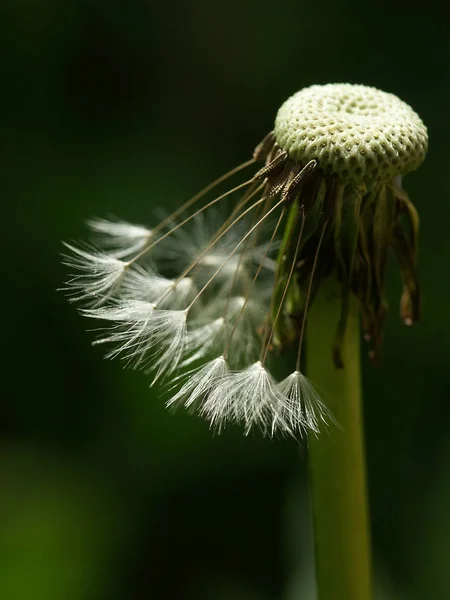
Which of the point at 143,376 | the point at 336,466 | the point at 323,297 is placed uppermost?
the point at 143,376

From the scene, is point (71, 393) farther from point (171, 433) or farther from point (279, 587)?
point (279, 587)

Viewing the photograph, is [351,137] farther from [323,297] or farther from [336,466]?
[336,466]

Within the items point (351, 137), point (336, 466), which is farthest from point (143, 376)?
point (351, 137)

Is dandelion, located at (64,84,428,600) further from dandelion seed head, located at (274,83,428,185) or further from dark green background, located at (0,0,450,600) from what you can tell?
dark green background, located at (0,0,450,600)

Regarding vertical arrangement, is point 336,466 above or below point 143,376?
below

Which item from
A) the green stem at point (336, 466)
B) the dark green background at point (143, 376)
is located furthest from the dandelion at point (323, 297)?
the dark green background at point (143, 376)

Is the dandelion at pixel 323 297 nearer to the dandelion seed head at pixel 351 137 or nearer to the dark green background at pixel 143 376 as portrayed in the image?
the dandelion seed head at pixel 351 137
